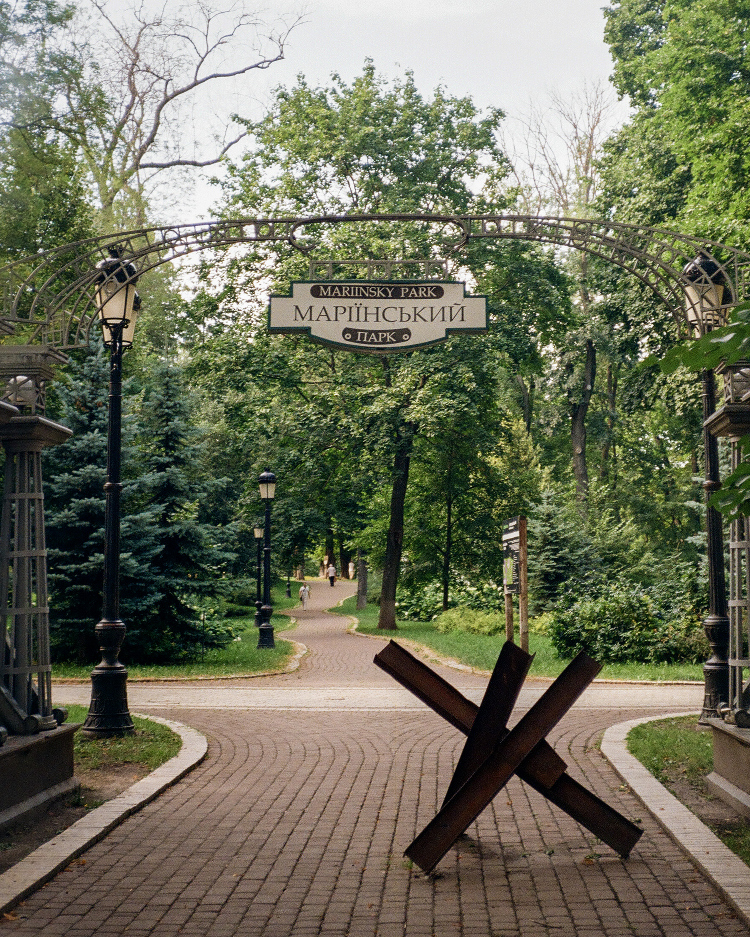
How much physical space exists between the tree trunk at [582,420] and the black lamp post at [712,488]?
1243 inches

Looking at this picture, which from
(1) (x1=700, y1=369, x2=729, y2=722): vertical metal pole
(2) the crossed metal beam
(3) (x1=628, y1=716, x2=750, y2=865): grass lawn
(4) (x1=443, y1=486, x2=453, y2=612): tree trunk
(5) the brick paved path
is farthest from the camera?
(4) (x1=443, y1=486, x2=453, y2=612): tree trunk

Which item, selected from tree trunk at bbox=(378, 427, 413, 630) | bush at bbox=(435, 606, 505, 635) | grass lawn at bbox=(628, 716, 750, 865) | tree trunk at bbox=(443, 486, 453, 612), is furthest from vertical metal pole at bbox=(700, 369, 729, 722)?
tree trunk at bbox=(443, 486, 453, 612)

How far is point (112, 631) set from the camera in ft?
34.1

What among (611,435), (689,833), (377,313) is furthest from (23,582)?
(611,435)

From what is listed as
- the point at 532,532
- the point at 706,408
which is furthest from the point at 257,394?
the point at 706,408

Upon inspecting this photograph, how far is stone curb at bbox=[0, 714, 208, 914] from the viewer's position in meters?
5.16

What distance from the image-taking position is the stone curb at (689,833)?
16.5 ft

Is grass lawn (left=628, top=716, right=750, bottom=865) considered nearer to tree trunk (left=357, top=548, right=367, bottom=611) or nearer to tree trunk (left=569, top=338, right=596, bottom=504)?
tree trunk (left=569, top=338, right=596, bottom=504)

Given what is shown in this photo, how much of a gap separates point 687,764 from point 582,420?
37.0 m

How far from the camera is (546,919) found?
15.5 feet

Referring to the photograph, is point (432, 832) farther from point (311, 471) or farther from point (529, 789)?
point (311, 471)

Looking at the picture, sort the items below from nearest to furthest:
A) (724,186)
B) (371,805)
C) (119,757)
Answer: (371,805), (119,757), (724,186)

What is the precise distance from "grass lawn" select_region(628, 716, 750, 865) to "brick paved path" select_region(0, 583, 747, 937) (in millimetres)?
356

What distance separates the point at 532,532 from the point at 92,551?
1606cm
